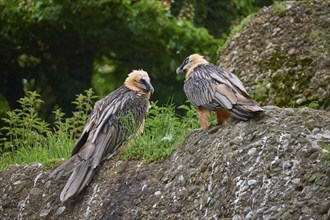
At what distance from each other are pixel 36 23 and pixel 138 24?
1.50 m

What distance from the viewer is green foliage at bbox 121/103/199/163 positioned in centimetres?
834

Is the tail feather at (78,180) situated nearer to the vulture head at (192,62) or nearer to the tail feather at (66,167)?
the tail feather at (66,167)

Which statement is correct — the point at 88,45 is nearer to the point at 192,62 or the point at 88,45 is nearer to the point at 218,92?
the point at 192,62

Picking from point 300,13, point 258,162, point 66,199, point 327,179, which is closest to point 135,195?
point 66,199

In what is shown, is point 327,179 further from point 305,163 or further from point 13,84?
point 13,84

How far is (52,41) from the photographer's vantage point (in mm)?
14359

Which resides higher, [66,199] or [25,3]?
[25,3]

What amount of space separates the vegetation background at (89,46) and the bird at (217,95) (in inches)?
179

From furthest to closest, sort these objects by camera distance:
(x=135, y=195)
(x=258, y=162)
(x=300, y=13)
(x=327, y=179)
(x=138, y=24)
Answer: (x=138, y=24) → (x=300, y=13) → (x=135, y=195) → (x=258, y=162) → (x=327, y=179)

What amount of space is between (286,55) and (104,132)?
A: 2.09 meters

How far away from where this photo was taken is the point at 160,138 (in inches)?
338

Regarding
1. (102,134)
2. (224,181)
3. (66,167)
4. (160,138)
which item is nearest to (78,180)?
(66,167)

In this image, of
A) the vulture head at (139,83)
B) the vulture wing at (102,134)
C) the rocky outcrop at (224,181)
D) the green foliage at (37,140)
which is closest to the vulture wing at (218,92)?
the rocky outcrop at (224,181)

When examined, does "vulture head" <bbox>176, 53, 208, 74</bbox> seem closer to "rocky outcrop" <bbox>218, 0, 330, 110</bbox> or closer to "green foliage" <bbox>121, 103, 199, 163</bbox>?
"green foliage" <bbox>121, 103, 199, 163</bbox>
